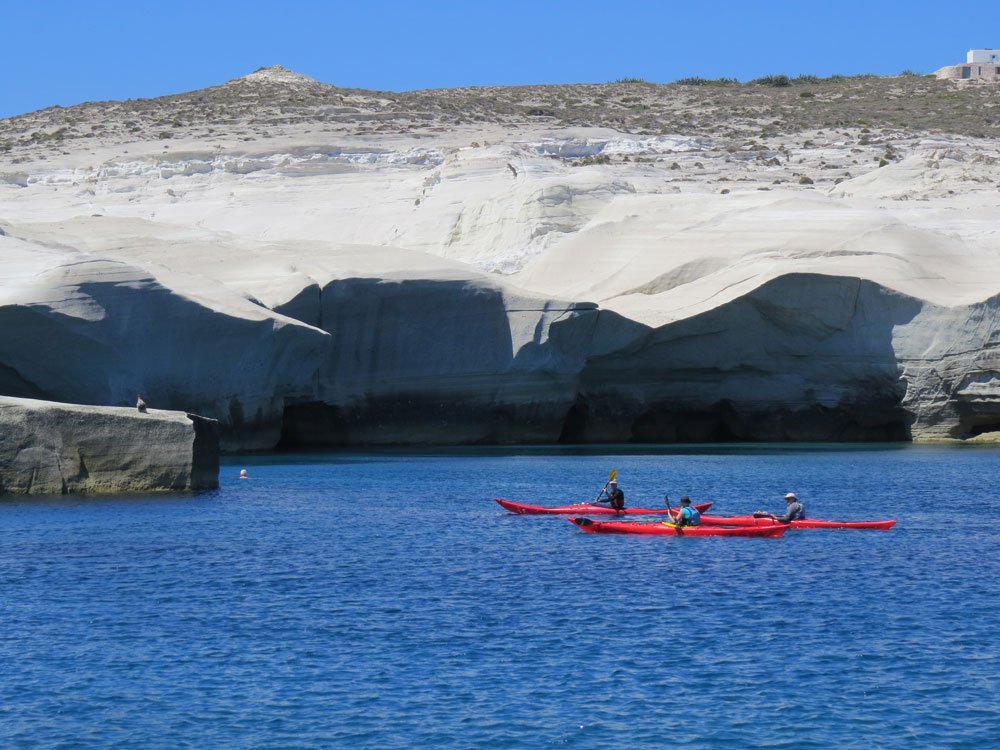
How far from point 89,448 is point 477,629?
41.5ft

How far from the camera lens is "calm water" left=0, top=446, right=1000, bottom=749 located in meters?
11.7

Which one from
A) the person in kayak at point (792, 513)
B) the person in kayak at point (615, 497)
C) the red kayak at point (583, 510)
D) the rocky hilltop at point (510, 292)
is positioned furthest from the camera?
the rocky hilltop at point (510, 292)

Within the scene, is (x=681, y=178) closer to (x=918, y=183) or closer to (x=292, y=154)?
(x=918, y=183)

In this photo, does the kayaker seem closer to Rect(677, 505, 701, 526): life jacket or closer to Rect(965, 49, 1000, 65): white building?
Rect(677, 505, 701, 526): life jacket

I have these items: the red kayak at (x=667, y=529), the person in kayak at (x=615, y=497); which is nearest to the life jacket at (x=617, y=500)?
the person in kayak at (x=615, y=497)

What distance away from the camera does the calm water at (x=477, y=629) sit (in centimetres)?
1173

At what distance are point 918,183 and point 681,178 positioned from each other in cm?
1035

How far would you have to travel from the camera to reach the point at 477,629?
15117 mm

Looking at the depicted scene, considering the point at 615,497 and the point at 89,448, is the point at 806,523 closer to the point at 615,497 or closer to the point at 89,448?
the point at 615,497

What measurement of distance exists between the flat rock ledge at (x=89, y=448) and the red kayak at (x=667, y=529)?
799 centimetres

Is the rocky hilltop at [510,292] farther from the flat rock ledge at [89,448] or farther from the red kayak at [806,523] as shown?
the red kayak at [806,523]

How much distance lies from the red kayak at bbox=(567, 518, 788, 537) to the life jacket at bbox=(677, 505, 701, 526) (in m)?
0.10

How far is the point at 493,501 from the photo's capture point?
27.3 m

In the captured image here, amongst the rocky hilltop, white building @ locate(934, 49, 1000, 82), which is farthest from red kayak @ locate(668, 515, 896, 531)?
white building @ locate(934, 49, 1000, 82)
